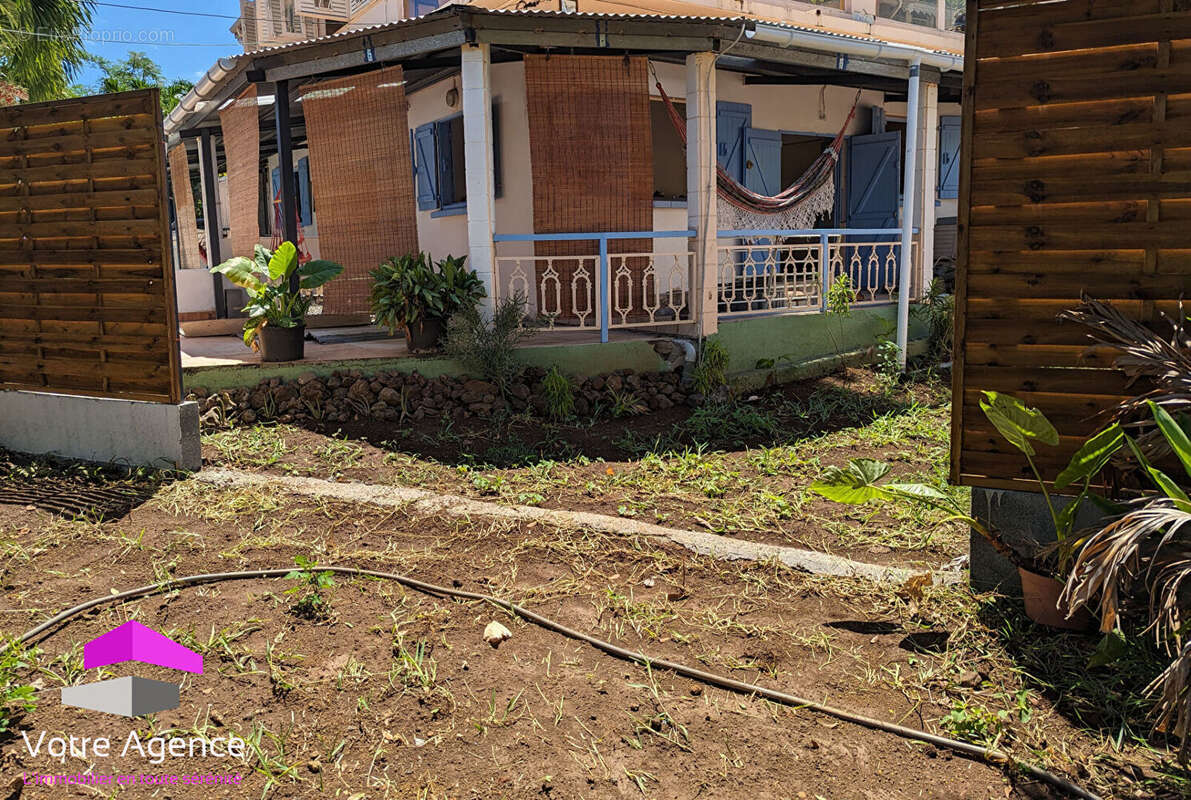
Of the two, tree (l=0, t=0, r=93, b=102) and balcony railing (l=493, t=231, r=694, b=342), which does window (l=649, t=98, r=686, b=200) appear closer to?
balcony railing (l=493, t=231, r=694, b=342)

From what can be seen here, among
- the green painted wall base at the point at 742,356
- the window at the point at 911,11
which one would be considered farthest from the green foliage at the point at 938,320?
the window at the point at 911,11

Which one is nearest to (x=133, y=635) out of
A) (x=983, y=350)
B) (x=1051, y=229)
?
(x=983, y=350)

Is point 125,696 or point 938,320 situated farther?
point 938,320

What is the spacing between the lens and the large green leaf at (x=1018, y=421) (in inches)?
126

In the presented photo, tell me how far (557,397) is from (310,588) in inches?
138

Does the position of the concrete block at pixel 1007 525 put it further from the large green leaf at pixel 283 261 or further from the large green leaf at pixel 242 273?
the large green leaf at pixel 242 273

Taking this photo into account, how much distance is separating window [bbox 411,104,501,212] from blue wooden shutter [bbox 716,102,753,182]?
250cm

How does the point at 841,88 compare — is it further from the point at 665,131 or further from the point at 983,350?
the point at 983,350

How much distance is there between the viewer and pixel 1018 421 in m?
3.24

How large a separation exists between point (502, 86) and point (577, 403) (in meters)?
3.66

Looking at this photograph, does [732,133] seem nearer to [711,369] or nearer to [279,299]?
[711,369]

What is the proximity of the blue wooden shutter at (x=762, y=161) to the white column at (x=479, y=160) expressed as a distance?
152 inches

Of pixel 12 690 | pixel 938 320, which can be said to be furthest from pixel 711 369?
pixel 12 690

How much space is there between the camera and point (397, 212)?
27.0 ft
